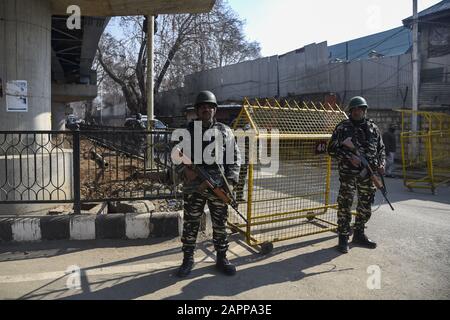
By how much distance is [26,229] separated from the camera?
477cm

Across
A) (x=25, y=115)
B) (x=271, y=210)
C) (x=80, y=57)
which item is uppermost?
(x=80, y=57)

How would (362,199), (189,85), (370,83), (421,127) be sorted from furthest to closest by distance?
(189,85) < (370,83) < (421,127) < (362,199)

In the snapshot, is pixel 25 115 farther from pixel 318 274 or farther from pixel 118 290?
pixel 318 274

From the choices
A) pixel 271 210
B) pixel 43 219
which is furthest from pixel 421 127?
pixel 43 219

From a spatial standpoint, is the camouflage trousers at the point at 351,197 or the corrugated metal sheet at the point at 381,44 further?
the corrugated metal sheet at the point at 381,44

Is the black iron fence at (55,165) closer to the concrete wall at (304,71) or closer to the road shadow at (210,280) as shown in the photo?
the road shadow at (210,280)

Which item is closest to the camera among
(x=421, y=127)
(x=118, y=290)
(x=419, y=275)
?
(x=118, y=290)

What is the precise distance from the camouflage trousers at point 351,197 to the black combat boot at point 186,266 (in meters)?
1.87

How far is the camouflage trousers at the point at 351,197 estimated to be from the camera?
4629mm

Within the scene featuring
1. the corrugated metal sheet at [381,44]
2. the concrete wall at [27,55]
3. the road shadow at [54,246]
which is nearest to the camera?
the road shadow at [54,246]

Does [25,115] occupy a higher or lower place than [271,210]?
higher

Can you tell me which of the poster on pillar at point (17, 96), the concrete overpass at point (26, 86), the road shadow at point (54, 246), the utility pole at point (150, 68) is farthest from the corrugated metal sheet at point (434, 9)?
the poster on pillar at point (17, 96)

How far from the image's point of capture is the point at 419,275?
154 inches
